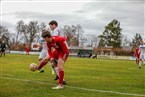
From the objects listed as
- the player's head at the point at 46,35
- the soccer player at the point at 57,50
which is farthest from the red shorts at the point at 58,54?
the player's head at the point at 46,35

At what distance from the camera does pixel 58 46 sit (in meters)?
10.7

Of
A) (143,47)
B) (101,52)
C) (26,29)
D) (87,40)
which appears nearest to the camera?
(143,47)

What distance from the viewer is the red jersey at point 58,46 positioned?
10.5 m

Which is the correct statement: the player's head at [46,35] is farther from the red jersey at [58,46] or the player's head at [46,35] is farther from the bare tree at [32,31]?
the bare tree at [32,31]

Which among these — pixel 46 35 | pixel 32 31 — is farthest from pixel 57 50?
pixel 32 31

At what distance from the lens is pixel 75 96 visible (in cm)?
908

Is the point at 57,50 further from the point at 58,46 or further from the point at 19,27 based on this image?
the point at 19,27

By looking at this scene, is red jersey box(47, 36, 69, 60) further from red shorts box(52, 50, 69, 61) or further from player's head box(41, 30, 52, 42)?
player's head box(41, 30, 52, 42)

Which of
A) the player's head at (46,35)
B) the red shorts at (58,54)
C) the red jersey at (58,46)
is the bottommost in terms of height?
the red shorts at (58,54)

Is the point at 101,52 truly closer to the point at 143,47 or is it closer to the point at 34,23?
the point at 34,23

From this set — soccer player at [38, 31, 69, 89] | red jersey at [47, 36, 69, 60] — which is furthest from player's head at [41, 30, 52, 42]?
red jersey at [47, 36, 69, 60]

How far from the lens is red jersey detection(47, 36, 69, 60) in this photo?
10462mm

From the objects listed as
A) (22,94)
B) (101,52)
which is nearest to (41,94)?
(22,94)

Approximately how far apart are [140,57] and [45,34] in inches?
800
